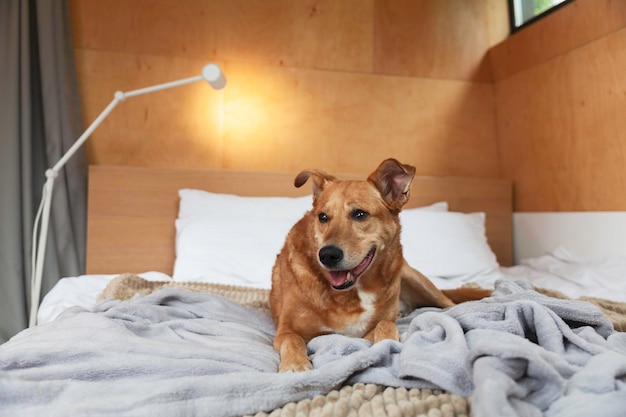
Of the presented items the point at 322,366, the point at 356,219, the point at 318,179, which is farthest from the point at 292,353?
the point at 318,179

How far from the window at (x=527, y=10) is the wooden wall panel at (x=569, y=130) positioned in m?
0.34

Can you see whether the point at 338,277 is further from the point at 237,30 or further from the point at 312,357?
the point at 237,30

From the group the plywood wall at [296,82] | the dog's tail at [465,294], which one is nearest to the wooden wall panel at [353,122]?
the plywood wall at [296,82]

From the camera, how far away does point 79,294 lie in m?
2.17

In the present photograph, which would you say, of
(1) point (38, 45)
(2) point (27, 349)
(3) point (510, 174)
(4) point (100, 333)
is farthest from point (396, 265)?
(1) point (38, 45)

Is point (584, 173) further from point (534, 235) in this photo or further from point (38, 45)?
point (38, 45)

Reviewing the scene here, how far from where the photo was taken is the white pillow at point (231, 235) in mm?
2480

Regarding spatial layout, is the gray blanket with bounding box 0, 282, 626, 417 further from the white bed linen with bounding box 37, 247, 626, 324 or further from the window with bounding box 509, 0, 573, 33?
the window with bounding box 509, 0, 573, 33

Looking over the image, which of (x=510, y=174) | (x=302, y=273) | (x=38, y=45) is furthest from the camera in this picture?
(x=510, y=174)

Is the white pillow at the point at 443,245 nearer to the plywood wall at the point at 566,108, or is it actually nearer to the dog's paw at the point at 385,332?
the plywood wall at the point at 566,108

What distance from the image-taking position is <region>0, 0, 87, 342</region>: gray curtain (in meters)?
2.63

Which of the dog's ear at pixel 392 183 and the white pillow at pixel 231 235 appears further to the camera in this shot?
the white pillow at pixel 231 235

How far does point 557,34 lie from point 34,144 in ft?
9.43

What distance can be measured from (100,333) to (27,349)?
0.57 ft
